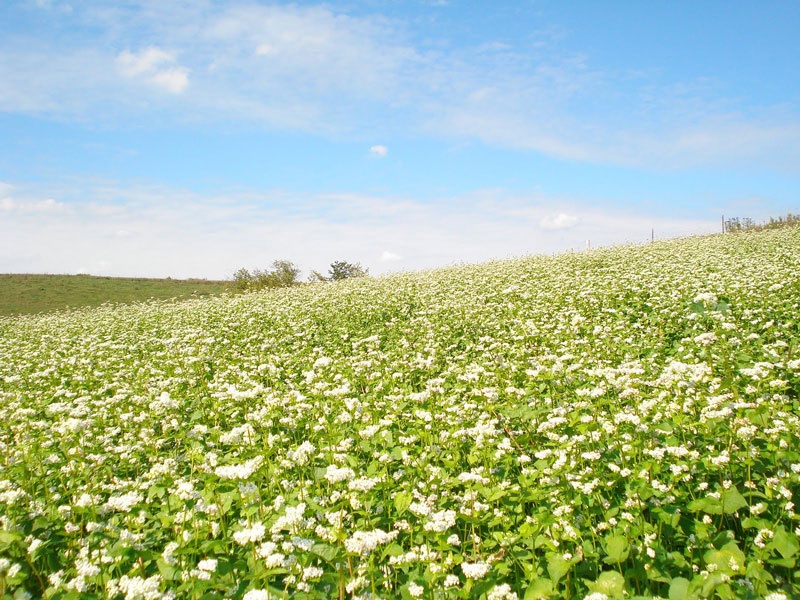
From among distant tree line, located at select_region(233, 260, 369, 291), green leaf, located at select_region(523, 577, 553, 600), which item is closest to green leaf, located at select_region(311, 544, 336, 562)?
green leaf, located at select_region(523, 577, 553, 600)

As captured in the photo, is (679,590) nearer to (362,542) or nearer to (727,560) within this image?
(727,560)

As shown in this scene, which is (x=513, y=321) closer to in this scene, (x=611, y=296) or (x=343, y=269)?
(x=611, y=296)

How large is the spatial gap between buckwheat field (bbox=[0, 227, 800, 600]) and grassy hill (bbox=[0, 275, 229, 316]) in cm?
3228

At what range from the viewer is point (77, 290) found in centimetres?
4634

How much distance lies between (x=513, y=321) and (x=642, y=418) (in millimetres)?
→ 6329

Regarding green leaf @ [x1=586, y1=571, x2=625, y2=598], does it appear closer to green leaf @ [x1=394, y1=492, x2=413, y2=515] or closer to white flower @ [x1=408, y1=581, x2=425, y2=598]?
white flower @ [x1=408, y1=581, x2=425, y2=598]

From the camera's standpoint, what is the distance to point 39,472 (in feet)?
18.3

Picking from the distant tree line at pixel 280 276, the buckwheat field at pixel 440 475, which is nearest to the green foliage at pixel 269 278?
the distant tree line at pixel 280 276

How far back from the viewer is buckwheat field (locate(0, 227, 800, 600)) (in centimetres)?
315

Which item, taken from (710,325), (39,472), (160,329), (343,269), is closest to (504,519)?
(39,472)

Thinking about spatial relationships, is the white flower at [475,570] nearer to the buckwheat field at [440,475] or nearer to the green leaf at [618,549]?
the buckwheat field at [440,475]

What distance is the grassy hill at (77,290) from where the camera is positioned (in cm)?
4022

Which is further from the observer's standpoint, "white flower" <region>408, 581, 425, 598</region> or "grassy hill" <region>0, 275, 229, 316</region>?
"grassy hill" <region>0, 275, 229, 316</region>

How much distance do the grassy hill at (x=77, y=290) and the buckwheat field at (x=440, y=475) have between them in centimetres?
3228
